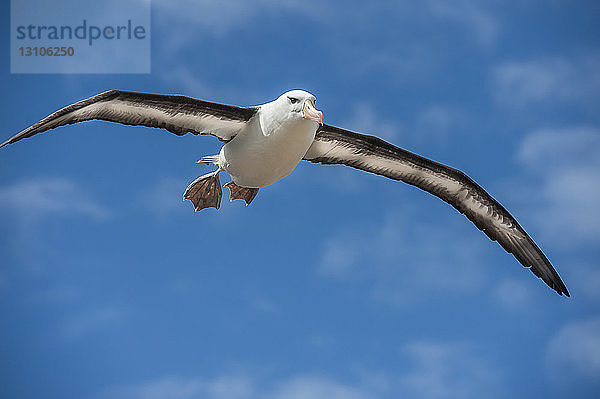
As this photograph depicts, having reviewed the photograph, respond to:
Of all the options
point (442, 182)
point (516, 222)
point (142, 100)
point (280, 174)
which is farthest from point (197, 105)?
point (516, 222)

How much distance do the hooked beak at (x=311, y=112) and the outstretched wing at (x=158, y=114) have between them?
1426 millimetres

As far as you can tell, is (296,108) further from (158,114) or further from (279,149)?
(158,114)

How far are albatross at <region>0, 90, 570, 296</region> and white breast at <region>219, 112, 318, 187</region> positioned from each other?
0.02 m

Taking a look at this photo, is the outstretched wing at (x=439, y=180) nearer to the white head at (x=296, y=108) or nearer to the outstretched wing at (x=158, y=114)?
the outstretched wing at (x=158, y=114)

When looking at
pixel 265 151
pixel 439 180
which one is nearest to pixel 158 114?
pixel 265 151

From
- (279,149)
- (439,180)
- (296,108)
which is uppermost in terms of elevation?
(439,180)

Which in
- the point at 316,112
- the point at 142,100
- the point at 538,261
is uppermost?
the point at 142,100

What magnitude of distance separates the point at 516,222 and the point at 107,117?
27.6ft

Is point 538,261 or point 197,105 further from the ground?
point 197,105

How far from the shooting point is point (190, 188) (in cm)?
1448

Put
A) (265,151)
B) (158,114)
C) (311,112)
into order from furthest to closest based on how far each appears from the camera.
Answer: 1. (158,114)
2. (265,151)
3. (311,112)

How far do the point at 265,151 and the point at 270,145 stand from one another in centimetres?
17

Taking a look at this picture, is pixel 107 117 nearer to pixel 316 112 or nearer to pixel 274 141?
pixel 274 141

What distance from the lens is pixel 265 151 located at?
11641mm
